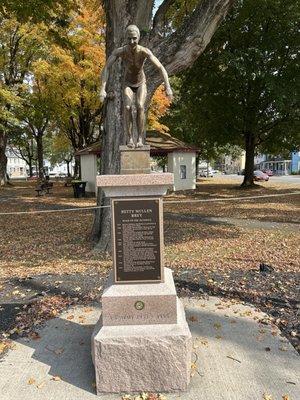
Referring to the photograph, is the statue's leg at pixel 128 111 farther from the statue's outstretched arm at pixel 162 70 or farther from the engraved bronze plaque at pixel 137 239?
the engraved bronze plaque at pixel 137 239

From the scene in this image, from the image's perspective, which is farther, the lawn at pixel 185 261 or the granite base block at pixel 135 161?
the lawn at pixel 185 261

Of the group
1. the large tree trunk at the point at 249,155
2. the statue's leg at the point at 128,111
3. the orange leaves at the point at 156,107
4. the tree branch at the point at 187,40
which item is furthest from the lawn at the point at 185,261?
the large tree trunk at the point at 249,155

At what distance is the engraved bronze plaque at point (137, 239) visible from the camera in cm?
444

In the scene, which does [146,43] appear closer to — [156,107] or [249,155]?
[156,107]

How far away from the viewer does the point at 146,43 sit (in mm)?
9305

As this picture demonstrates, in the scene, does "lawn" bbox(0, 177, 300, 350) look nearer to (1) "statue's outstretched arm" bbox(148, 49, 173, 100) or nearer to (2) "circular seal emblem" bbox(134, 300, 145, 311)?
(2) "circular seal emblem" bbox(134, 300, 145, 311)

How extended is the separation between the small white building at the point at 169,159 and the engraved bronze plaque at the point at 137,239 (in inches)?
922

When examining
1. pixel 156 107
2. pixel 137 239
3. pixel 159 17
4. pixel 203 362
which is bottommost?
pixel 203 362

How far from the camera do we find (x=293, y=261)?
8.55 meters

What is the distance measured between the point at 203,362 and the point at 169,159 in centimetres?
2517

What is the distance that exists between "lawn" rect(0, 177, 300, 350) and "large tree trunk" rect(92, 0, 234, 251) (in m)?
1.63

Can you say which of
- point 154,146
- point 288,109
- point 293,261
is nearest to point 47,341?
point 293,261

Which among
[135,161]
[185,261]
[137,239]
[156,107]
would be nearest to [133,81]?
[135,161]

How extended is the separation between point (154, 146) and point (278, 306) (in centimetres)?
2254
